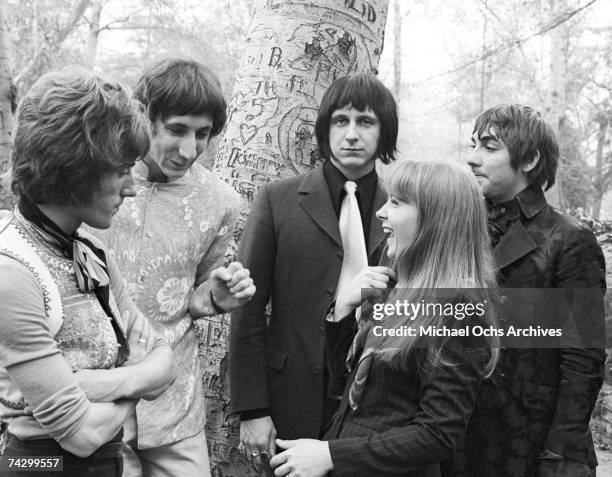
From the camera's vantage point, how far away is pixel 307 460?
1951mm

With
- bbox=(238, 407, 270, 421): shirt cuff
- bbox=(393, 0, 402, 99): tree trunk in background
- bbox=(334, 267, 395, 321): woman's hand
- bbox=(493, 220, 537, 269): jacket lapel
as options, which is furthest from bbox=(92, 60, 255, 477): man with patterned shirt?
bbox=(393, 0, 402, 99): tree trunk in background

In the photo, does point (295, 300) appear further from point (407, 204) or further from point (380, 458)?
point (380, 458)

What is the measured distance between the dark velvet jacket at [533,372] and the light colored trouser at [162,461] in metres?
1.06

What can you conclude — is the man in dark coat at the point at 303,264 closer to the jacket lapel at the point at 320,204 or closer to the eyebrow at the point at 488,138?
the jacket lapel at the point at 320,204

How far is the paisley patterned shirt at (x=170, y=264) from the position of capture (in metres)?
2.27

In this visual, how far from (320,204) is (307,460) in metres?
1.07

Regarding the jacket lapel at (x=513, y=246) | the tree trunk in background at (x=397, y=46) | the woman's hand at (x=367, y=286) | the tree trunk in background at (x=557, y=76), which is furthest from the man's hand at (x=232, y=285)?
the tree trunk in background at (x=397, y=46)

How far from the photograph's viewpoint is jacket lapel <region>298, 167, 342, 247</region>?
8.63 feet

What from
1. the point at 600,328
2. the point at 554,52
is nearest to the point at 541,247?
the point at 600,328

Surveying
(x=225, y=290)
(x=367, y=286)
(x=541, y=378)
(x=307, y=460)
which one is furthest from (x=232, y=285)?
(x=541, y=378)

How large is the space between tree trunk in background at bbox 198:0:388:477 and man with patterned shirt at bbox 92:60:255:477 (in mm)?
775

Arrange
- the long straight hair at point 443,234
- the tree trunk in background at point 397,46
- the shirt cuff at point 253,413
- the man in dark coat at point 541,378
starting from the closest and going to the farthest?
the long straight hair at point 443,234, the man in dark coat at point 541,378, the shirt cuff at point 253,413, the tree trunk in background at point 397,46

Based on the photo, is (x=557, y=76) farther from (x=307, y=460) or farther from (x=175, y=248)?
(x=307, y=460)

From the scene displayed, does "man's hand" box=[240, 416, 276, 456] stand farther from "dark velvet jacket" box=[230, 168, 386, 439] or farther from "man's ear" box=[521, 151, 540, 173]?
"man's ear" box=[521, 151, 540, 173]
